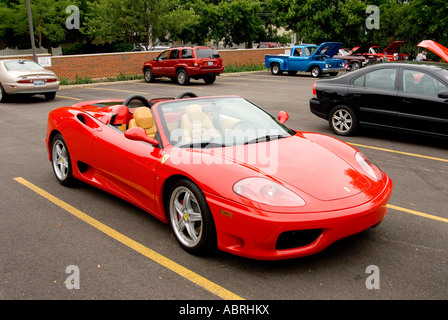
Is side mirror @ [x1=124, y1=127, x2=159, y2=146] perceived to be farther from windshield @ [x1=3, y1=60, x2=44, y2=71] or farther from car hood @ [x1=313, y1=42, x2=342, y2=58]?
car hood @ [x1=313, y1=42, x2=342, y2=58]

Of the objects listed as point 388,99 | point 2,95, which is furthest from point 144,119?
point 2,95

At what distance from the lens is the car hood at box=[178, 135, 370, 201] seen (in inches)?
139

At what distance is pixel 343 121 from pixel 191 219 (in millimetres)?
5860

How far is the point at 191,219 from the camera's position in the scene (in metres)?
3.76

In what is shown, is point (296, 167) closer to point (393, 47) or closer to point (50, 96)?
point (50, 96)

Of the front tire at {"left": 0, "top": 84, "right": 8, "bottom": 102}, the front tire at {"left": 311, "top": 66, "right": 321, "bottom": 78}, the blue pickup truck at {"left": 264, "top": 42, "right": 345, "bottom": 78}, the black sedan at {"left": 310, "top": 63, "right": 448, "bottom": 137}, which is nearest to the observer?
the black sedan at {"left": 310, "top": 63, "right": 448, "bottom": 137}

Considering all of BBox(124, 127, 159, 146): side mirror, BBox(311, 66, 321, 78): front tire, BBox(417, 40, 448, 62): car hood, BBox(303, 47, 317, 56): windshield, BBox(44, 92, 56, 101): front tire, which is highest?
BBox(303, 47, 317, 56): windshield

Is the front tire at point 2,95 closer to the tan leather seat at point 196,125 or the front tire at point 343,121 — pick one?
the front tire at point 343,121

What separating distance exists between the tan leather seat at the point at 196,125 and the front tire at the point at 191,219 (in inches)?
24.9

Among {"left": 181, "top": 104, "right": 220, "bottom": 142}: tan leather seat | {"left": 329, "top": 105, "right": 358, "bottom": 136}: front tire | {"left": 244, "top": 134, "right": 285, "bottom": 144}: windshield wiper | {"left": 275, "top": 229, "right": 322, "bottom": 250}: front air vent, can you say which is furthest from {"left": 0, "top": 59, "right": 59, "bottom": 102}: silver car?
{"left": 275, "top": 229, "right": 322, "bottom": 250}: front air vent

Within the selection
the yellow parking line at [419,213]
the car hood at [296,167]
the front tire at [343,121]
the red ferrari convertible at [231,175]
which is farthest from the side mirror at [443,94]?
the car hood at [296,167]

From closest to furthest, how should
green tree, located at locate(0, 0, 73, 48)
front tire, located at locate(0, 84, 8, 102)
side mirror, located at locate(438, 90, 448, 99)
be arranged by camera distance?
side mirror, located at locate(438, 90, 448, 99) → front tire, located at locate(0, 84, 8, 102) → green tree, located at locate(0, 0, 73, 48)

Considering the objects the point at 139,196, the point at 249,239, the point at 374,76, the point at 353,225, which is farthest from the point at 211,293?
the point at 374,76

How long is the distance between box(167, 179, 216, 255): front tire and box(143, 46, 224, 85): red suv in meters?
16.3
